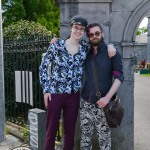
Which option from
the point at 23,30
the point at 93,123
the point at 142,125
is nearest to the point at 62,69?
the point at 93,123

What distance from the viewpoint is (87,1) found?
4.46m

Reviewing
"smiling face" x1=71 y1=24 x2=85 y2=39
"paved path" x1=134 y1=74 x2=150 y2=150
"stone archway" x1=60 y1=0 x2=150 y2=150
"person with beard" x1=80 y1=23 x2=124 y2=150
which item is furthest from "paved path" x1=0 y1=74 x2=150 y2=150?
"smiling face" x1=71 y1=24 x2=85 y2=39

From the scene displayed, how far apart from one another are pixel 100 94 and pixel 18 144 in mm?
2840

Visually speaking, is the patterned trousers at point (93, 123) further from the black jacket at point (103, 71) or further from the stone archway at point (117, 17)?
the stone archway at point (117, 17)

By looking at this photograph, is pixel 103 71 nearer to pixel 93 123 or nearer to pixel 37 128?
pixel 93 123

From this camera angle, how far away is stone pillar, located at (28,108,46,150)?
11.9ft

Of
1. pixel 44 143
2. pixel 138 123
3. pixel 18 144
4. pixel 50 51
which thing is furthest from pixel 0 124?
pixel 138 123

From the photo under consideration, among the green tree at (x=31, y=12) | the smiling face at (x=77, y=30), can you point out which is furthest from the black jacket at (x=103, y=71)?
the green tree at (x=31, y=12)

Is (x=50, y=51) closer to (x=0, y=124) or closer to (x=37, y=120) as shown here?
(x=37, y=120)

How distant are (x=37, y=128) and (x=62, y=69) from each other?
759mm

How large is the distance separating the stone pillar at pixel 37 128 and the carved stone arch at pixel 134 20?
178 centimetres

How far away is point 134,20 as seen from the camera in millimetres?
4531

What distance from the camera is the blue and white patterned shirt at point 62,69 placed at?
3.58 m

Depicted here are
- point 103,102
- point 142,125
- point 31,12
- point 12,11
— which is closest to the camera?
point 103,102
